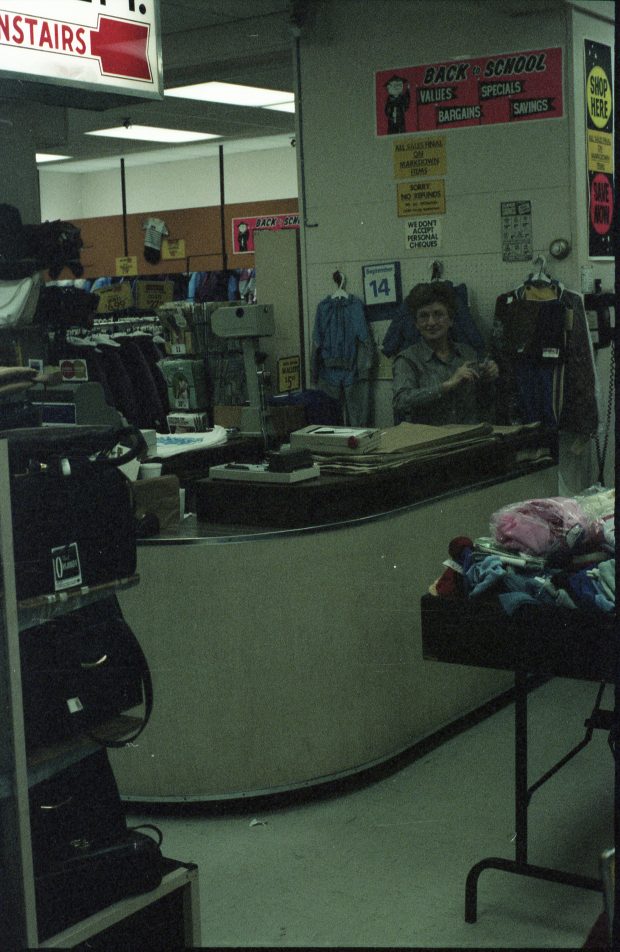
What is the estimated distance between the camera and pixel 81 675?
220 cm

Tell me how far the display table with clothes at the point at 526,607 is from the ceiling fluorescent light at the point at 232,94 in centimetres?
602

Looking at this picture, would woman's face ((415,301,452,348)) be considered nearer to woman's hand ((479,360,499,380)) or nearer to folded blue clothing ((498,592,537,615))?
woman's hand ((479,360,499,380))

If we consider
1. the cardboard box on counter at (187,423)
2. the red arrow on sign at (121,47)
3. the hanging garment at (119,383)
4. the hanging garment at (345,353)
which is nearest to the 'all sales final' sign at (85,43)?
the red arrow on sign at (121,47)

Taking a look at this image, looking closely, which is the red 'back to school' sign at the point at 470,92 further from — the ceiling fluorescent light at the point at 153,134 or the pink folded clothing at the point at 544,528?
the ceiling fluorescent light at the point at 153,134

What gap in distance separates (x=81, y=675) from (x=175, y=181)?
12060 mm

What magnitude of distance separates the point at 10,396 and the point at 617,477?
150cm

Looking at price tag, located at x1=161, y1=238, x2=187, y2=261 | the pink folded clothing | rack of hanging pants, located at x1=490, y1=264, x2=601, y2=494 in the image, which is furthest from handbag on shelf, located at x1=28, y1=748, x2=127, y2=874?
price tag, located at x1=161, y1=238, x2=187, y2=261

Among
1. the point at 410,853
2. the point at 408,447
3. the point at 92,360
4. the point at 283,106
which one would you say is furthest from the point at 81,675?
the point at 283,106

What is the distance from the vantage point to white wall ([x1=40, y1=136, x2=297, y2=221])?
12758 mm

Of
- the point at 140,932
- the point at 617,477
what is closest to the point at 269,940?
the point at 140,932

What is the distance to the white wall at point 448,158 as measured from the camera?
17.3 feet

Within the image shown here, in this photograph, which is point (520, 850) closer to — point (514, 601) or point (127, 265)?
point (514, 601)

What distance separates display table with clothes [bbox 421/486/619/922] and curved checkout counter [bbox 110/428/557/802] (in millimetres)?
623

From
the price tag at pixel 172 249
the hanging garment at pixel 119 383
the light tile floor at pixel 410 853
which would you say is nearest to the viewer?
the light tile floor at pixel 410 853
